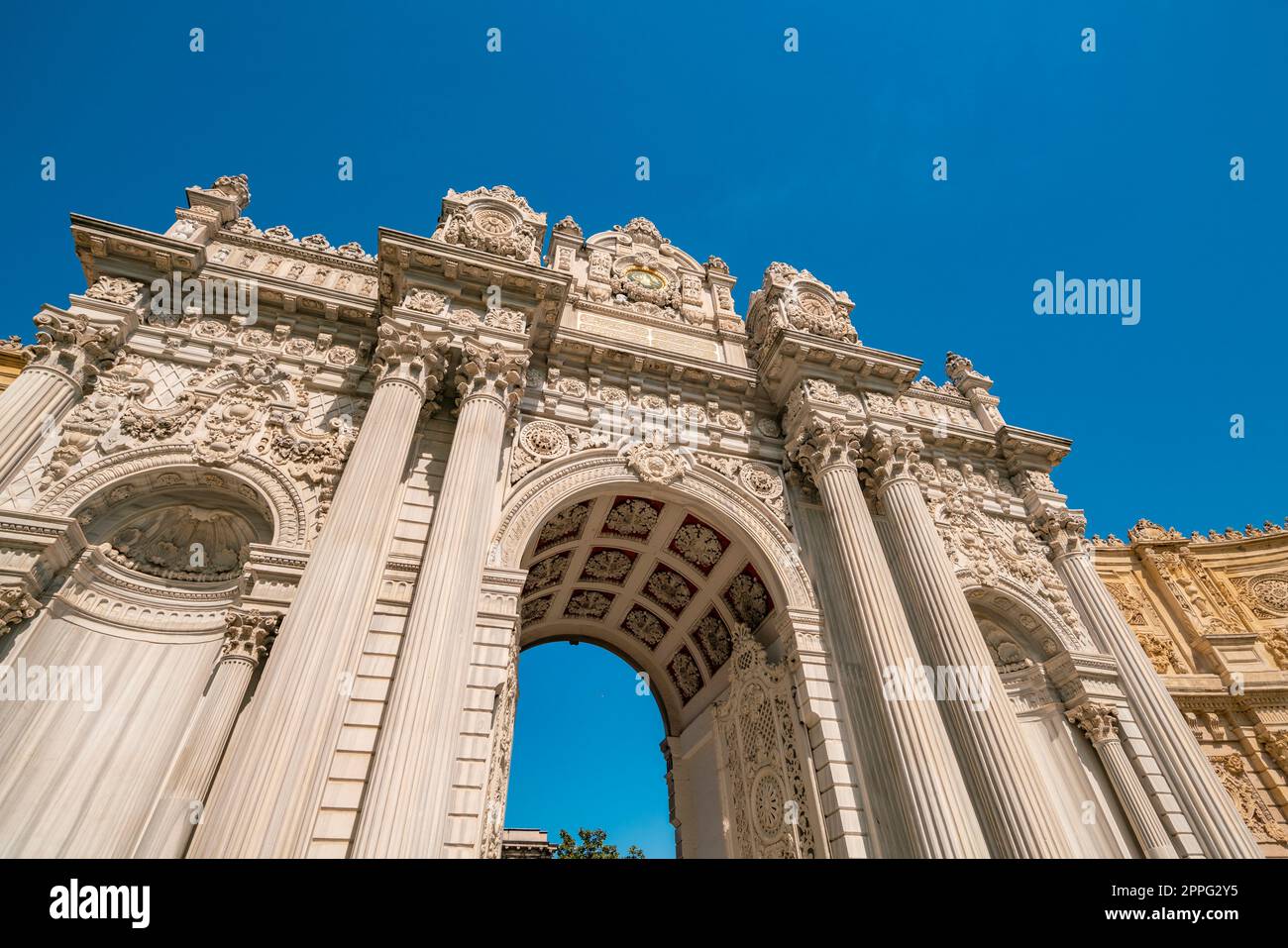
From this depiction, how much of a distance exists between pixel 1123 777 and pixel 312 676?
12.6 metres

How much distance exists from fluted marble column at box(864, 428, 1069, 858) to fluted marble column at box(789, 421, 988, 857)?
50cm

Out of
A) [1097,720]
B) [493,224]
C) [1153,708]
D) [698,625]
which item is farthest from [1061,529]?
[493,224]

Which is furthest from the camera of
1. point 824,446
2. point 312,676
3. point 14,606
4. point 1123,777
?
point 824,446

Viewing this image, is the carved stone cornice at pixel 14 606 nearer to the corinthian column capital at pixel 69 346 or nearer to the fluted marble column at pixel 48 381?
the fluted marble column at pixel 48 381

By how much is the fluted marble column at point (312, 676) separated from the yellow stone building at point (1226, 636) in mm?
20008

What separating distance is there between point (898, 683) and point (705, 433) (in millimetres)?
5792

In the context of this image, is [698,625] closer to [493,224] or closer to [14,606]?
[493,224]

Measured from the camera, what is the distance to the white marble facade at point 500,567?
707 cm

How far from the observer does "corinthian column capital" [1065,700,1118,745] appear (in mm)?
11008

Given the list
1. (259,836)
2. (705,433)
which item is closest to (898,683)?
(705,433)

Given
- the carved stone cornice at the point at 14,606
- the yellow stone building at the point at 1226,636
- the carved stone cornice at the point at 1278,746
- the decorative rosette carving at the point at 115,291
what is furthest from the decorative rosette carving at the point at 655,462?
the carved stone cornice at the point at 1278,746

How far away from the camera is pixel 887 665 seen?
9.24 metres

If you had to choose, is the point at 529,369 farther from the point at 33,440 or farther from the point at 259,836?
the point at 259,836
